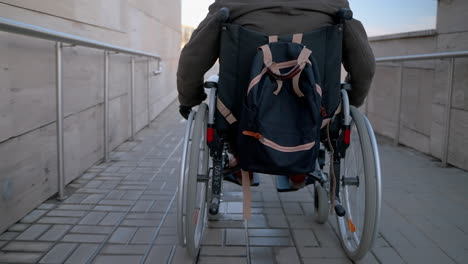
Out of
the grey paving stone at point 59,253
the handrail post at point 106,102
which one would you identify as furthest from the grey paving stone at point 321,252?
the handrail post at point 106,102

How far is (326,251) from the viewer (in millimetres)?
2676

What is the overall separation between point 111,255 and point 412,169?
3099 millimetres

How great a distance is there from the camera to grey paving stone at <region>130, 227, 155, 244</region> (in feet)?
9.09

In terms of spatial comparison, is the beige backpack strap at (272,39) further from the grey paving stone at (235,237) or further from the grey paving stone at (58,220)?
the grey paving stone at (58,220)

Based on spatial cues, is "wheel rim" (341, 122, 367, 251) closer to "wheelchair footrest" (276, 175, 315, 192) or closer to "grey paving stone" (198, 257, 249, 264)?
"wheelchair footrest" (276, 175, 315, 192)

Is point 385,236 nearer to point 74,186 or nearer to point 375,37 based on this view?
point 74,186

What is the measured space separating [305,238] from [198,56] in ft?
4.13

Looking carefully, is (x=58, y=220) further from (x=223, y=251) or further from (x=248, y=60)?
(x=248, y=60)

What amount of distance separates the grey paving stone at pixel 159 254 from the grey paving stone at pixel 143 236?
0.12 m

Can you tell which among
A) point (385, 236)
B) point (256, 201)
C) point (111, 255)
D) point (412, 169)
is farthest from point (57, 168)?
point (412, 169)

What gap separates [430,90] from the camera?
5.30 m

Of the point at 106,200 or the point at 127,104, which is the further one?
the point at 127,104

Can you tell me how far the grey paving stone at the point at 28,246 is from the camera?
2.56 m

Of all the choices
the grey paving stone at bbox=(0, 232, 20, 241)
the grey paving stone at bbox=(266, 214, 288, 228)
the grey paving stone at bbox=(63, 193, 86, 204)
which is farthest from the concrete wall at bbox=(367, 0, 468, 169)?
the grey paving stone at bbox=(0, 232, 20, 241)
